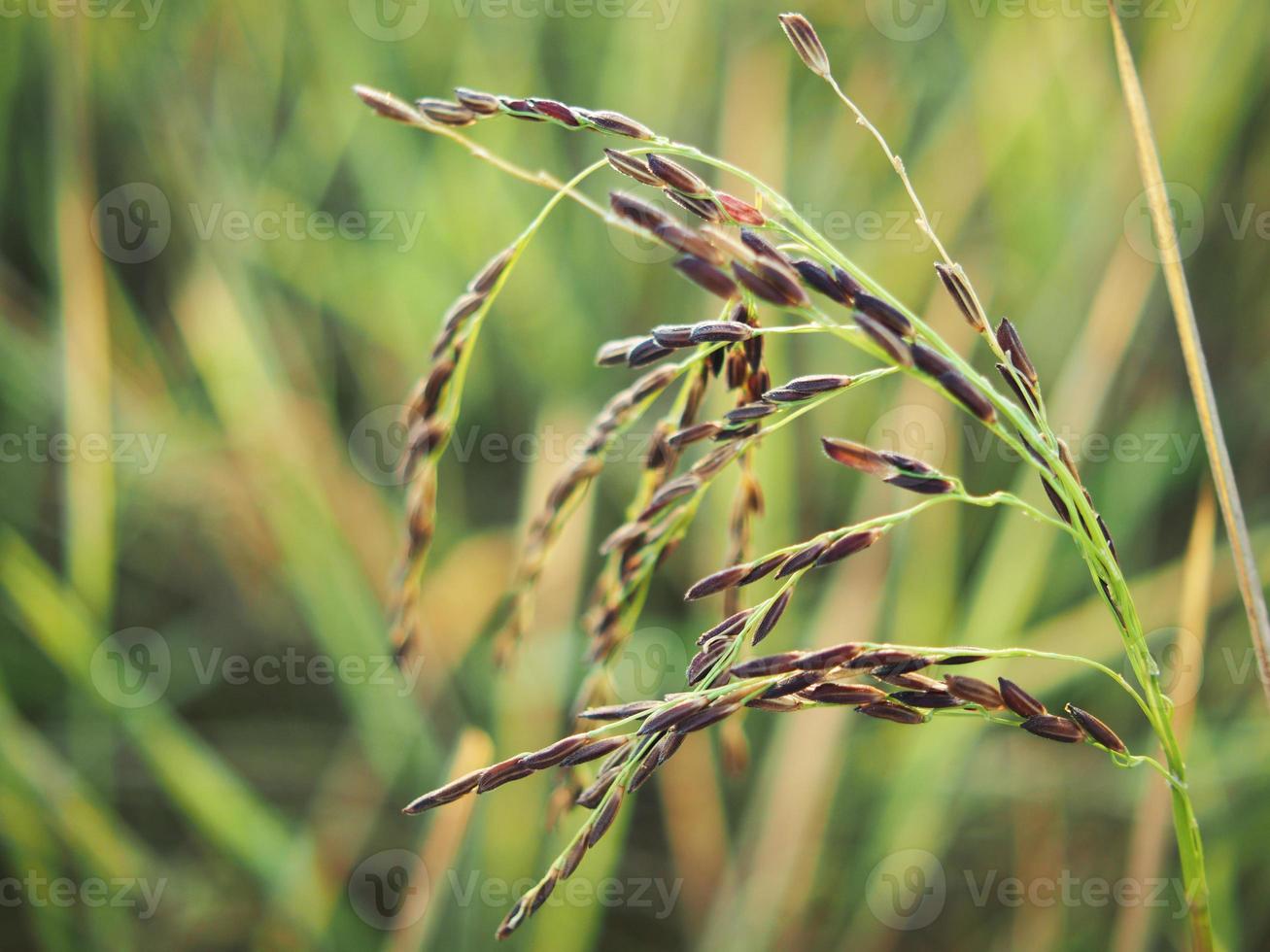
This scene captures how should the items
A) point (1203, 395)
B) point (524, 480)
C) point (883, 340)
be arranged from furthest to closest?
1. point (524, 480)
2. point (1203, 395)
3. point (883, 340)

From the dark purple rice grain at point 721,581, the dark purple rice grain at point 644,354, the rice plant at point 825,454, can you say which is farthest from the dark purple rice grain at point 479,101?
the dark purple rice grain at point 721,581

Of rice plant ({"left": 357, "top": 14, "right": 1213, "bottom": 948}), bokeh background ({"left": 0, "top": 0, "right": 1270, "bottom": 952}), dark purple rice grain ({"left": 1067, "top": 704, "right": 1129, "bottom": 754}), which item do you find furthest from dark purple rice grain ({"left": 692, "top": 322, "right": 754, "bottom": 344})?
bokeh background ({"left": 0, "top": 0, "right": 1270, "bottom": 952})

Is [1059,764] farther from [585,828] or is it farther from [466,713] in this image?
[585,828]

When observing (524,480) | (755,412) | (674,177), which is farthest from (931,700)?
(524,480)

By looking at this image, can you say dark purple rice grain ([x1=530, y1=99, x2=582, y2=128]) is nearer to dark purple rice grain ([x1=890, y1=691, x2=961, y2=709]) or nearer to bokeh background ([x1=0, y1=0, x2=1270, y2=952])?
dark purple rice grain ([x1=890, y1=691, x2=961, y2=709])

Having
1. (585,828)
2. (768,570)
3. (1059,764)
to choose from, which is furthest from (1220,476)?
(1059,764)

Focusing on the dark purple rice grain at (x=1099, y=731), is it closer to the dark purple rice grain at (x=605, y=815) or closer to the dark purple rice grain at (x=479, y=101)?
the dark purple rice grain at (x=605, y=815)

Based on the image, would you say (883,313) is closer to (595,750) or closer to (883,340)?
(883,340)

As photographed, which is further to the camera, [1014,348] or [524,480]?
[524,480]

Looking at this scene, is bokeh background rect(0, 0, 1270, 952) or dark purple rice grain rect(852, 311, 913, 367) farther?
bokeh background rect(0, 0, 1270, 952)
